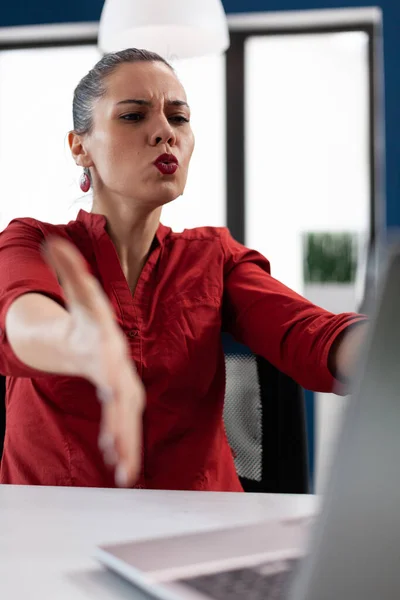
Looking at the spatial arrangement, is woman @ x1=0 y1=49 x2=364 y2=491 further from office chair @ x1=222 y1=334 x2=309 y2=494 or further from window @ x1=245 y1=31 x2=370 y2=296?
window @ x1=245 y1=31 x2=370 y2=296

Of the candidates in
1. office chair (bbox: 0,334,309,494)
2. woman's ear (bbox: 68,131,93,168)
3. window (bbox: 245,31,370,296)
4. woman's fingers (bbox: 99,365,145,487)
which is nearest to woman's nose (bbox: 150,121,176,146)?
woman's ear (bbox: 68,131,93,168)

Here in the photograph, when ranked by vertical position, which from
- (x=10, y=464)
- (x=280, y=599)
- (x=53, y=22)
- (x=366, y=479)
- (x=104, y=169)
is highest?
(x=53, y=22)

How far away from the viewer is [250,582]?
453mm

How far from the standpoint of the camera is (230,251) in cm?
128

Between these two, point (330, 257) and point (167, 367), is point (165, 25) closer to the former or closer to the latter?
point (330, 257)

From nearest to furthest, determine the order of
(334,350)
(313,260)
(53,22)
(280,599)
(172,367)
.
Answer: (280,599)
(334,350)
(172,367)
(313,260)
(53,22)

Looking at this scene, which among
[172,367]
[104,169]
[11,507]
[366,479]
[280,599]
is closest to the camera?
[366,479]

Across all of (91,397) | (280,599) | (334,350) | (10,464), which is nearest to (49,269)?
(91,397)

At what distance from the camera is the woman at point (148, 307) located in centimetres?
104

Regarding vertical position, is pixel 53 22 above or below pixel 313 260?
above

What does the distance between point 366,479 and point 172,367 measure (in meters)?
0.82

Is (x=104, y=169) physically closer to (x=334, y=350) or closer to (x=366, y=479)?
(x=334, y=350)

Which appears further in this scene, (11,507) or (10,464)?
(10,464)

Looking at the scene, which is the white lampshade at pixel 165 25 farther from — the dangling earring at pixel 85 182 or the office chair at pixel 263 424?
the office chair at pixel 263 424
